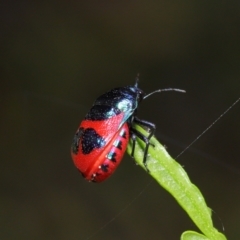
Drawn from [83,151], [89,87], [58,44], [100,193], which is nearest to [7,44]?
[58,44]

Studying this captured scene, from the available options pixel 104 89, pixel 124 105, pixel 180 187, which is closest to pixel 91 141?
pixel 124 105

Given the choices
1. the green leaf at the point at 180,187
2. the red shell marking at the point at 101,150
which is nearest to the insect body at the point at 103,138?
the red shell marking at the point at 101,150

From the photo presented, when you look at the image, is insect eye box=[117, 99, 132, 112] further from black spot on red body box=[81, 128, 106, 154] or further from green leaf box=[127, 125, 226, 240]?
green leaf box=[127, 125, 226, 240]

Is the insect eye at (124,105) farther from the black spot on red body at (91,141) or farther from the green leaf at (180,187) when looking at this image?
the green leaf at (180,187)

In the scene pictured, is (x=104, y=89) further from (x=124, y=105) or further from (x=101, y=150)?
(x=101, y=150)

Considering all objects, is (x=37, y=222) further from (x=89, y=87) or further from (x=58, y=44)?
(x=58, y=44)
